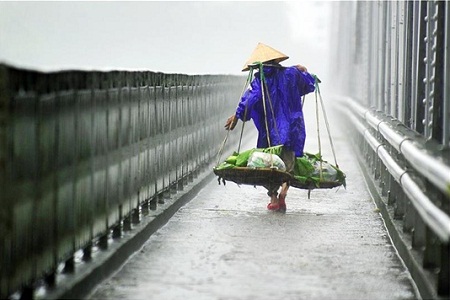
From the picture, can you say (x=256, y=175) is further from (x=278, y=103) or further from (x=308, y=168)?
(x=278, y=103)

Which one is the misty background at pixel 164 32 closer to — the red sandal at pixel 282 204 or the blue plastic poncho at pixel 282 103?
the blue plastic poncho at pixel 282 103

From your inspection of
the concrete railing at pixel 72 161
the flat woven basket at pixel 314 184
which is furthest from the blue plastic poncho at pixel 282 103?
the concrete railing at pixel 72 161

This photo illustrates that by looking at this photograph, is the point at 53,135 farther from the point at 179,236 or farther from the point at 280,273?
the point at 179,236

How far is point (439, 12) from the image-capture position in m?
8.40

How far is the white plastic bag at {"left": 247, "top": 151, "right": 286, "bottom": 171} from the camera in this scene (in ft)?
41.6

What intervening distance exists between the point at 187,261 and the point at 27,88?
322 centimetres

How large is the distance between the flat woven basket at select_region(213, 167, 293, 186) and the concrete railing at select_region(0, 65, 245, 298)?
63 centimetres

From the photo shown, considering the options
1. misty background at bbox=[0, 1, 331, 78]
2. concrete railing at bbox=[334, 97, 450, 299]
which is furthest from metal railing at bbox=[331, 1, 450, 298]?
misty background at bbox=[0, 1, 331, 78]

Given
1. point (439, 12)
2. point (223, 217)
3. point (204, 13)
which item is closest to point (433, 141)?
point (439, 12)

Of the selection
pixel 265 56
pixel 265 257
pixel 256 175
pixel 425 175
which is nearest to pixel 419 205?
pixel 425 175

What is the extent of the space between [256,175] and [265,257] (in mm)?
2946

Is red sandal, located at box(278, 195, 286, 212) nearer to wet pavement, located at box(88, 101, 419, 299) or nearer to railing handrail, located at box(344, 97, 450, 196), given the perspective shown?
wet pavement, located at box(88, 101, 419, 299)

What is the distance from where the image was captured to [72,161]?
303 inches

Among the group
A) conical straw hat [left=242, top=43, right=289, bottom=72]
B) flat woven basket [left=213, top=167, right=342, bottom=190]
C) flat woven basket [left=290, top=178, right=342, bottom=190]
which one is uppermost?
conical straw hat [left=242, top=43, right=289, bottom=72]
